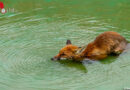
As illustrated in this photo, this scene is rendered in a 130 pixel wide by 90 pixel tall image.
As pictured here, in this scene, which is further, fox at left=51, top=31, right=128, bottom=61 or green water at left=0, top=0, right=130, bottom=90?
fox at left=51, top=31, right=128, bottom=61

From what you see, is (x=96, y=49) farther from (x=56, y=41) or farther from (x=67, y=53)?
(x=56, y=41)

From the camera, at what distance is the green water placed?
20.2ft

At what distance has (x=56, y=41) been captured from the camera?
8.79 meters

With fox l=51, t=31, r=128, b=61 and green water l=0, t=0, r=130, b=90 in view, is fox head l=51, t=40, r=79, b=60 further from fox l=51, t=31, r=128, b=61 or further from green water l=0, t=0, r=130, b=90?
green water l=0, t=0, r=130, b=90

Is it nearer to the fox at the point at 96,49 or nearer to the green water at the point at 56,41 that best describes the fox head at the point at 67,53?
the fox at the point at 96,49

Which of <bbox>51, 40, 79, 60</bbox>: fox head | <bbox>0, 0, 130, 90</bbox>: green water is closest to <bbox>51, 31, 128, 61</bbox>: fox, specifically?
<bbox>51, 40, 79, 60</bbox>: fox head

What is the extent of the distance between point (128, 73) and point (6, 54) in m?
3.95

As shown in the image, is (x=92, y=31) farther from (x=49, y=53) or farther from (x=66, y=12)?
(x=66, y=12)

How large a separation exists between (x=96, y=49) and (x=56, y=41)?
74.9 inches

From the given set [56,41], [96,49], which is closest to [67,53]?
[96,49]

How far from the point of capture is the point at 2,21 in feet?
37.8

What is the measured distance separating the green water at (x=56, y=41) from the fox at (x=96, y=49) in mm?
213

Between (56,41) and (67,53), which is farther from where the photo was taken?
(56,41)

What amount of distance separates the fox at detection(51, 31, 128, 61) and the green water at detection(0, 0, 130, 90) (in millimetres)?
213
